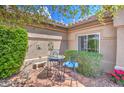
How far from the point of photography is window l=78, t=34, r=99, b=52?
5.80 metres

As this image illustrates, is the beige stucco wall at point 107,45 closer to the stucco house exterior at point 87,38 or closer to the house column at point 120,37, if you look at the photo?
the stucco house exterior at point 87,38

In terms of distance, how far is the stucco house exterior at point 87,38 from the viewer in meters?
4.57

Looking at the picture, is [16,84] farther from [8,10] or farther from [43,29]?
[43,29]

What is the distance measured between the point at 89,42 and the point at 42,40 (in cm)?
294

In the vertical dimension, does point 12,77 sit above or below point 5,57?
below

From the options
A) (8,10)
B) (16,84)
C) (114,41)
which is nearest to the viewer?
(16,84)

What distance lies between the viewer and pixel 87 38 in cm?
638

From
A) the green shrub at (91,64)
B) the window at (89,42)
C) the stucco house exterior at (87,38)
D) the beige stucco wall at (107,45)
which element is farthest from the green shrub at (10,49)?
the beige stucco wall at (107,45)

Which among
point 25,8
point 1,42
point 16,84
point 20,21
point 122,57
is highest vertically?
point 25,8

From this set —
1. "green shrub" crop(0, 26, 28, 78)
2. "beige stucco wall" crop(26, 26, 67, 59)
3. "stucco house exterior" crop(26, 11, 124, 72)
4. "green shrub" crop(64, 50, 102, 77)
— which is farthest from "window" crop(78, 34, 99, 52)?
"green shrub" crop(0, 26, 28, 78)

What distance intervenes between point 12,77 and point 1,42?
157 centimetres

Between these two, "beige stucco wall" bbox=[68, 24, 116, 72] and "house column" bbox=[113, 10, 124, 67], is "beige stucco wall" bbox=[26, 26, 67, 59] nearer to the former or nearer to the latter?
"beige stucco wall" bbox=[68, 24, 116, 72]

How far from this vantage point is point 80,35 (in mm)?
6777

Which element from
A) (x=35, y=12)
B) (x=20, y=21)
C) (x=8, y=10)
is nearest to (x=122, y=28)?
(x=35, y=12)
